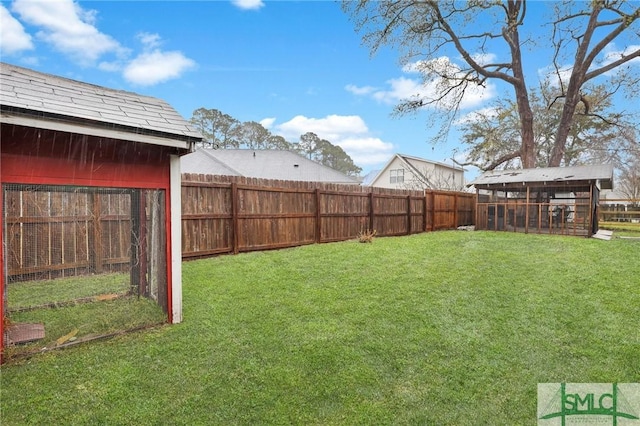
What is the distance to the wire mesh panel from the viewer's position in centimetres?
385

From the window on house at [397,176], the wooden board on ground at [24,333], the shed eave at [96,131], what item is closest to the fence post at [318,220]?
the shed eave at [96,131]

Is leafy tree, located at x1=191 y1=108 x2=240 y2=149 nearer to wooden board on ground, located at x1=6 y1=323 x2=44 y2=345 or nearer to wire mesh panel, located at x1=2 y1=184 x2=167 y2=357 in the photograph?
wire mesh panel, located at x1=2 y1=184 x2=167 y2=357

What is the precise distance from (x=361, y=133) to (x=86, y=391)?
112 ft

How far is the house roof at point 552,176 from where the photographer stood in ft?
39.5

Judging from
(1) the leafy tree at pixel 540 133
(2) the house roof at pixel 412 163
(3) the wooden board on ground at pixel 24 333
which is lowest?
(3) the wooden board on ground at pixel 24 333

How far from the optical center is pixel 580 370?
9.82ft

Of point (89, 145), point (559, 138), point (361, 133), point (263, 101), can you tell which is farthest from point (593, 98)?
point (89, 145)

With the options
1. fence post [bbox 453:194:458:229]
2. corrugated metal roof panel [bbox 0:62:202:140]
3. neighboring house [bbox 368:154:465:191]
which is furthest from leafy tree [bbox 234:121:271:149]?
corrugated metal roof panel [bbox 0:62:202:140]

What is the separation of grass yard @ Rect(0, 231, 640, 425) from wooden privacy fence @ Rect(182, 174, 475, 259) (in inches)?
50.6

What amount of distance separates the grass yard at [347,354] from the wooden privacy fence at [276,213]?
50.6 inches

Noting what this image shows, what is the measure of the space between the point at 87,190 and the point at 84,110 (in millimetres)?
1153

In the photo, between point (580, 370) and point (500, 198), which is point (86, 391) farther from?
point (500, 198)

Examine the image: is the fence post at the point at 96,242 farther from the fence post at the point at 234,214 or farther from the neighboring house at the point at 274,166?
the neighboring house at the point at 274,166

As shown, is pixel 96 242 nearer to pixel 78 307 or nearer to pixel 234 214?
pixel 78 307
